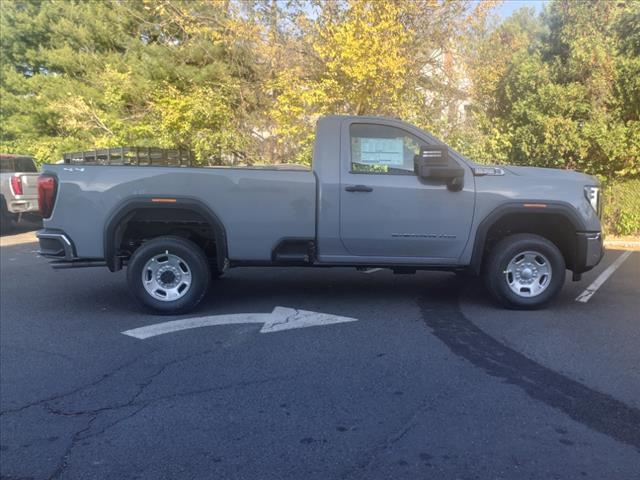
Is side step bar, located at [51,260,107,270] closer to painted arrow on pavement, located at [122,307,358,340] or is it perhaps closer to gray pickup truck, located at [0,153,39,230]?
painted arrow on pavement, located at [122,307,358,340]

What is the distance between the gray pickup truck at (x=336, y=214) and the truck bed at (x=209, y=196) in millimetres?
11

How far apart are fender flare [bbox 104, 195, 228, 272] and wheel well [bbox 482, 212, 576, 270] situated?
2.94m

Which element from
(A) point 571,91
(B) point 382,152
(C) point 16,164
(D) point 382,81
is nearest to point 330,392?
(B) point 382,152

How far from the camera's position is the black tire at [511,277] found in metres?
6.32

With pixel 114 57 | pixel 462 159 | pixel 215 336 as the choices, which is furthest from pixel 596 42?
pixel 114 57

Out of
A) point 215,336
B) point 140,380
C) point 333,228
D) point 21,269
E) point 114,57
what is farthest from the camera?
point 114,57

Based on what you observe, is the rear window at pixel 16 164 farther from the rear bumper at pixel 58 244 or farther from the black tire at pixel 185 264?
the black tire at pixel 185 264

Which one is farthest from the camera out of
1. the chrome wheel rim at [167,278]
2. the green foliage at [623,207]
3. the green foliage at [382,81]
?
the green foliage at [623,207]

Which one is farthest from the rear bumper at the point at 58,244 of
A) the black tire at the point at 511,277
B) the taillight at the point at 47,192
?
the black tire at the point at 511,277

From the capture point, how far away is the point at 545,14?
45.8 feet

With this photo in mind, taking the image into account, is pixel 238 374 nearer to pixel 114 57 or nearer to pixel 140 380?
pixel 140 380

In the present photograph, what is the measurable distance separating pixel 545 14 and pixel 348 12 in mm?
5440

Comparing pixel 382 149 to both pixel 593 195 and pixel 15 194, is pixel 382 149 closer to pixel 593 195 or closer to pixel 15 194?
pixel 593 195

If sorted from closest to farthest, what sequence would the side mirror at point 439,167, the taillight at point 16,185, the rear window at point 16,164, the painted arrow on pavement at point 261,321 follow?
the painted arrow on pavement at point 261,321 → the side mirror at point 439,167 → the taillight at point 16,185 → the rear window at point 16,164
